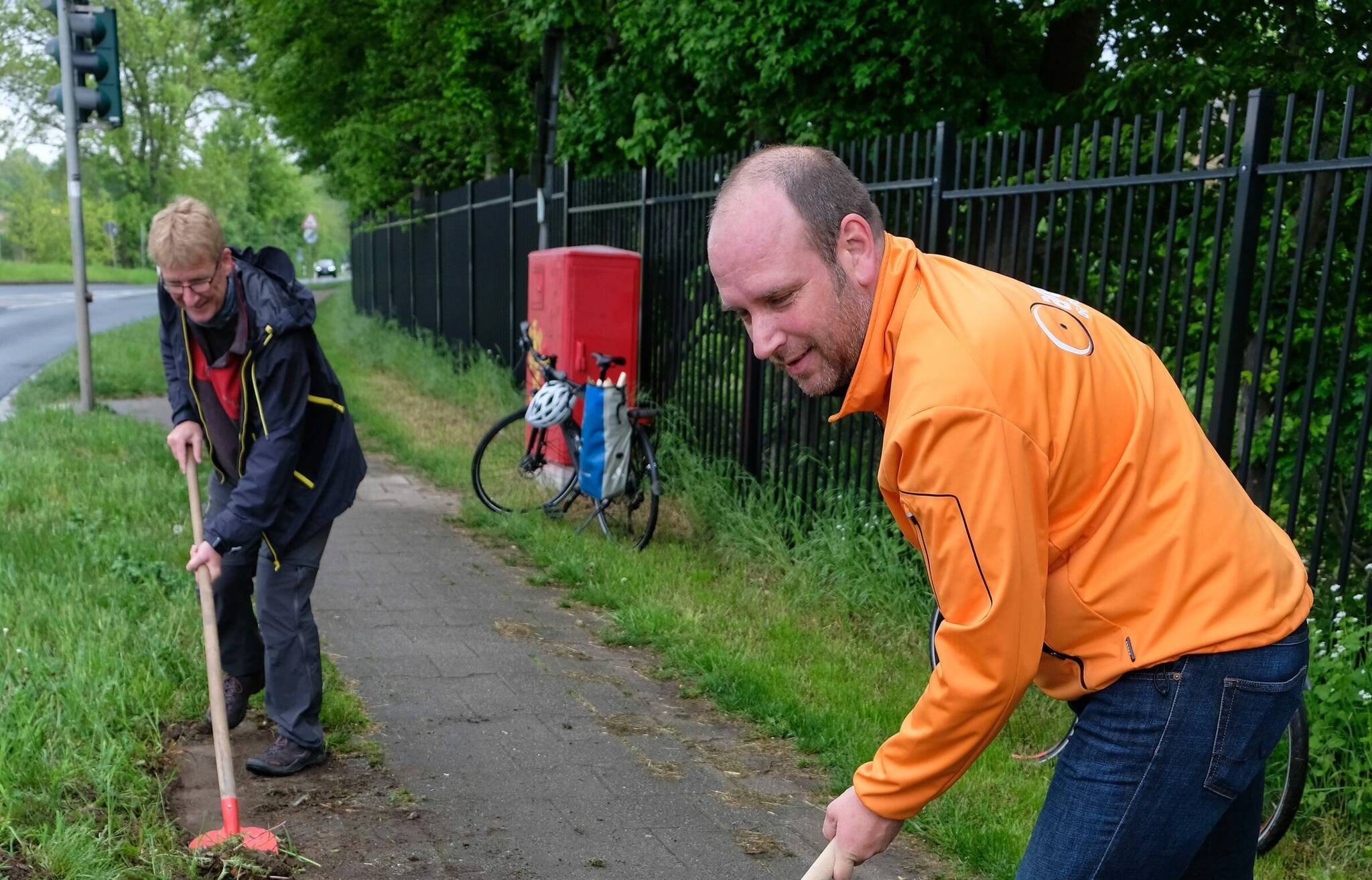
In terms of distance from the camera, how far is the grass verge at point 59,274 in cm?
4784

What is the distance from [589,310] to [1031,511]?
6795 millimetres

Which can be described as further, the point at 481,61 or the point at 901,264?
the point at 481,61

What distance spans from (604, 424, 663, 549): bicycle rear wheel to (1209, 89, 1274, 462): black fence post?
3352mm

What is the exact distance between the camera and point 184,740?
13.3 ft

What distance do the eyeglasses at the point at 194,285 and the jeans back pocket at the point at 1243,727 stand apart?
2980 millimetres

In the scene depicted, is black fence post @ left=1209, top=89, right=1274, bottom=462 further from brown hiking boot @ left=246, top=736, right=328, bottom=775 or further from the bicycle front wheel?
the bicycle front wheel

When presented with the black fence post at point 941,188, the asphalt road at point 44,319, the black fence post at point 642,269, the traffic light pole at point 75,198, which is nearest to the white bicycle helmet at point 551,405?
the black fence post at point 642,269

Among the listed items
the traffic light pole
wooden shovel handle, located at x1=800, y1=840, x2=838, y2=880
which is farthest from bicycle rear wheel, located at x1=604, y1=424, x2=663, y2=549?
the traffic light pole

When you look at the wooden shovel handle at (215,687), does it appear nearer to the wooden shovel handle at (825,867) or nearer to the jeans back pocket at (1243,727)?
the wooden shovel handle at (825,867)

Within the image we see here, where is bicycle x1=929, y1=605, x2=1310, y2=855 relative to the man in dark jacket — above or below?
below

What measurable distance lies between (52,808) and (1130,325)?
178 inches

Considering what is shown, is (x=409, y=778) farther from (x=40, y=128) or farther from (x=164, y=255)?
(x=40, y=128)

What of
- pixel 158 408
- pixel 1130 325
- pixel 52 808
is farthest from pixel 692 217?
pixel 158 408

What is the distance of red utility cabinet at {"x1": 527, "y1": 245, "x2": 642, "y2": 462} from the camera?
8.23 m
